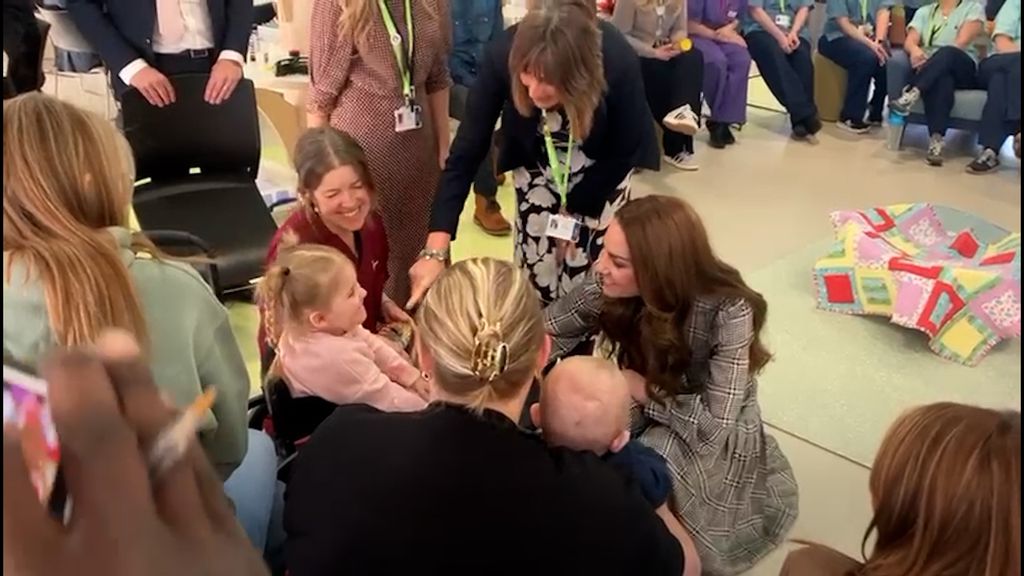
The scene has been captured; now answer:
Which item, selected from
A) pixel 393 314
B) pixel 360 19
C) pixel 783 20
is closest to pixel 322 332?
pixel 393 314

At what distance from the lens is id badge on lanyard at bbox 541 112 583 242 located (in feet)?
8.50

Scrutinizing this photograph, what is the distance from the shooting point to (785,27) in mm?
5812

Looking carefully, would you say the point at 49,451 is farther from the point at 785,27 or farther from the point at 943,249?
the point at 785,27

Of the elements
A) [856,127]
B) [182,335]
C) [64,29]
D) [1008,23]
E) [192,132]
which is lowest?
[856,127]

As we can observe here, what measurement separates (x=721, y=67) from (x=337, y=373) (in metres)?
3.95

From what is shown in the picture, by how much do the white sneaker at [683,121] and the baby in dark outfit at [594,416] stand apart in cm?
320

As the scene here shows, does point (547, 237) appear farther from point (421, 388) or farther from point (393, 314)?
point (421, 388)

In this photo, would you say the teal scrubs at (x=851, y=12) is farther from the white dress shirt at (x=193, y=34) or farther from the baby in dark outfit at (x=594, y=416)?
the baby in dark outfit at (x=594, y=416)

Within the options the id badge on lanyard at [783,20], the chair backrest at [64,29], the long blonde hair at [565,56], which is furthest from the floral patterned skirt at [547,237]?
the id badge on lanyard at [783,20]

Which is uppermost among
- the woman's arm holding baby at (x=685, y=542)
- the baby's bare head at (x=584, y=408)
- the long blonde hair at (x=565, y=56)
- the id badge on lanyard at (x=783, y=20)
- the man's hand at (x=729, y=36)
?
Answer: the long blonde hair at (x=565, y=56)

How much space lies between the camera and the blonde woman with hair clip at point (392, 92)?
2713 millimetres

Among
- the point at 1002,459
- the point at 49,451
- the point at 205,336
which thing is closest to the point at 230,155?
the point at 205,336

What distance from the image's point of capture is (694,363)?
2221 millimetres

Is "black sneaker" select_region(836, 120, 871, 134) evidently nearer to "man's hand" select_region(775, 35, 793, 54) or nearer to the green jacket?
"man's hand" select_region(775, 35, 793, 54)
